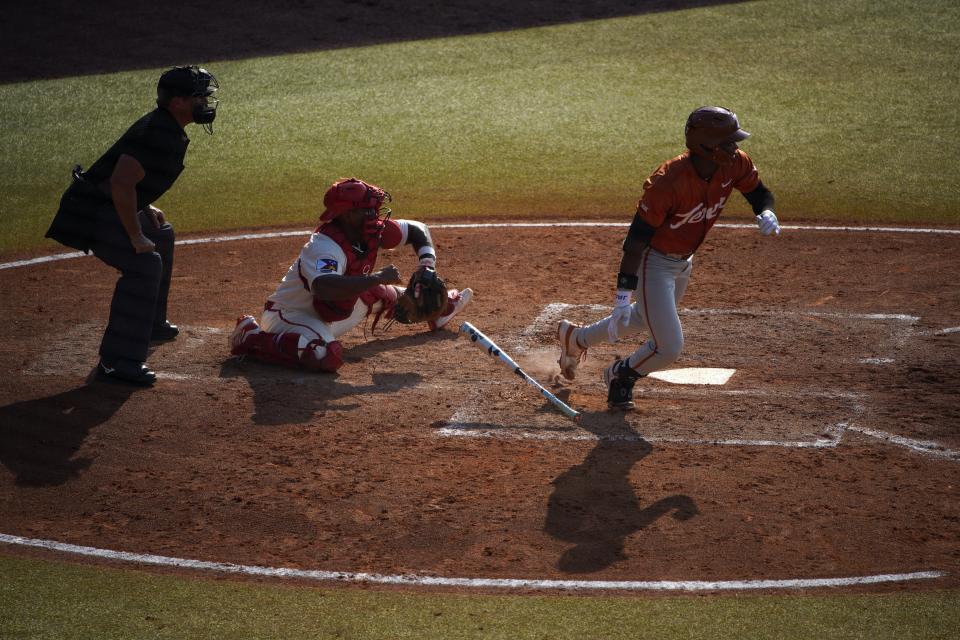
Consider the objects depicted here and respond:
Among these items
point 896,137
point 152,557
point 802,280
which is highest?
point 896,137

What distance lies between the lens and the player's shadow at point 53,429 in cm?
649

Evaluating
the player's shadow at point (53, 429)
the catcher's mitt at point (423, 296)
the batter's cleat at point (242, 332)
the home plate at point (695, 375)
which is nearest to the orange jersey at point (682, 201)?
the home plate at point (695, 375)

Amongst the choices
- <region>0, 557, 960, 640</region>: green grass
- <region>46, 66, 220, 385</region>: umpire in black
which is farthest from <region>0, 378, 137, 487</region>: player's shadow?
<region>0, 557, 960, 640</region>: green grass

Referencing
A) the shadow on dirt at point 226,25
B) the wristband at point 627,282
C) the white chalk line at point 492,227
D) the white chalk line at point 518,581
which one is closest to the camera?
the white chalk line at point 518,581

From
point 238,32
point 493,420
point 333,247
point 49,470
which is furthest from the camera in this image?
point 238,32

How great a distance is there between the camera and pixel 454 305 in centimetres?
871

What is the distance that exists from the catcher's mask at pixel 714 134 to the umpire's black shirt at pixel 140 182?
333cm

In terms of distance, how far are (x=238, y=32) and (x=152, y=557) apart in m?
14.3

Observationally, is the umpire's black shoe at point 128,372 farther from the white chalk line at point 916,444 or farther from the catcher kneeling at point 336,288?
the white chalk line at point 916,444

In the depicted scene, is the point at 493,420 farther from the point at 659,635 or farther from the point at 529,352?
the point at 659,635

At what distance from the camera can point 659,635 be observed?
4.63 metres

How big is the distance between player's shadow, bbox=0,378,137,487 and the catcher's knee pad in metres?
1.16

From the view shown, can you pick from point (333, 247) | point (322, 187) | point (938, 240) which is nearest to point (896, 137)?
point (938, 240)

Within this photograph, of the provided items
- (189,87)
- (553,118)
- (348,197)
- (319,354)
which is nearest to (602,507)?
(319,354)
